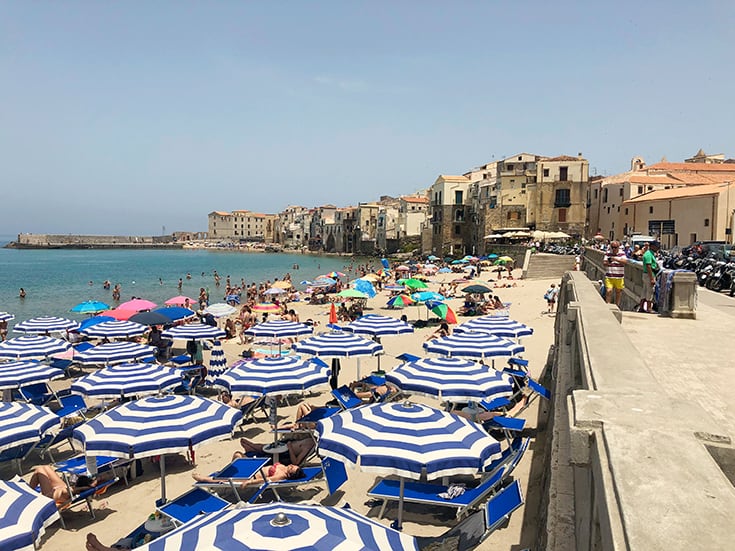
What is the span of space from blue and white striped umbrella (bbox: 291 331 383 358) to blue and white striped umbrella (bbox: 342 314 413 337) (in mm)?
1951

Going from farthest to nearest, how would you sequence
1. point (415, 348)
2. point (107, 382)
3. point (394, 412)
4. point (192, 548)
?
point (415, 348), point (107, 382), point (394, 412), point (192, 548)

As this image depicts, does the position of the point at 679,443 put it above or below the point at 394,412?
above

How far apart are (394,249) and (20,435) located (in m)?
85.1

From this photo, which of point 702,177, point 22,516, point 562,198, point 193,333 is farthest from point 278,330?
point 562,198

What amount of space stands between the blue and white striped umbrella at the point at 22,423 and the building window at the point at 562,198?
5438cm

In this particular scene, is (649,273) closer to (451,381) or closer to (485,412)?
(485,412)

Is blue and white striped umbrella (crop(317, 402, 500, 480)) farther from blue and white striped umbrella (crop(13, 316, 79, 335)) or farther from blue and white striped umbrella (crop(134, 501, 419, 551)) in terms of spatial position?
blue and white striped umbrella (crop(13, 316, 79, 335))

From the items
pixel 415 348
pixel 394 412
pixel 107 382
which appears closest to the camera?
pixel 394 412

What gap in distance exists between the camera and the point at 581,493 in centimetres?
343

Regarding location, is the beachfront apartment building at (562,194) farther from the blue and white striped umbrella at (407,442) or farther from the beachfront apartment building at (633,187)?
the blue and white striped umbrella at (407,442)

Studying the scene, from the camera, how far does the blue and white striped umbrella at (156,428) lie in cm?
612

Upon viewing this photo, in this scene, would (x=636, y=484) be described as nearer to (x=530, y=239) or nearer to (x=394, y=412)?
(x=394, y=412)

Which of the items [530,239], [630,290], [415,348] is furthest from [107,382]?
[530,239]

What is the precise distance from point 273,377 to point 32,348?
7.59 meters
